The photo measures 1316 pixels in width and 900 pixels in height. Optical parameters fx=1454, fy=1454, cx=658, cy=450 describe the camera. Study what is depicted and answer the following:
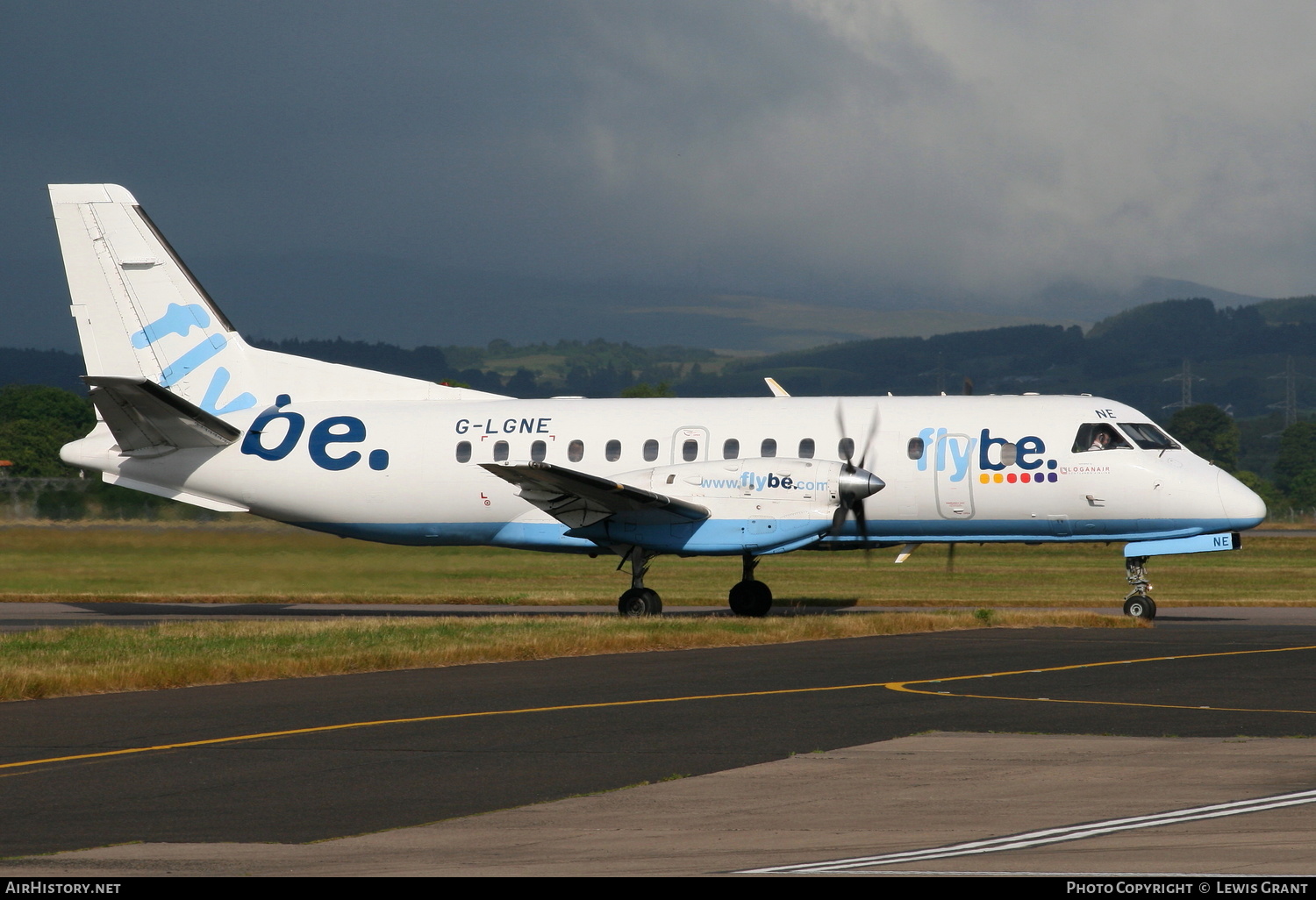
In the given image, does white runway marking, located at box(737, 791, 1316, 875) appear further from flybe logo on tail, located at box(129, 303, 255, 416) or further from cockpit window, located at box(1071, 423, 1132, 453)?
flybe logo on tail, located at box(129, 303, 255, 416)

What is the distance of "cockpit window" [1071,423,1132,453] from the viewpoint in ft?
88.4

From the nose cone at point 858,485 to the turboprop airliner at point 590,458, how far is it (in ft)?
0.12

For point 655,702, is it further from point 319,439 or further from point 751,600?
point 319,439

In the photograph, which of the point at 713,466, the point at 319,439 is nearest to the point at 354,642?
the point at 713,466

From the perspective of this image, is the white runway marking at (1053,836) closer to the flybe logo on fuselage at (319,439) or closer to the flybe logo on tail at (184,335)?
the flybe logo on fuselage at (319,439)

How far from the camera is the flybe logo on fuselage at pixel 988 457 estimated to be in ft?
88.3

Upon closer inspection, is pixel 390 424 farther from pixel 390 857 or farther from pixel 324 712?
pixel 390 857

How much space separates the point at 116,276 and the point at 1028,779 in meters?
25.3

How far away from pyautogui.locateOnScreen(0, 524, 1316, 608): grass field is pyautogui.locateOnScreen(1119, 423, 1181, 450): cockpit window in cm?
721

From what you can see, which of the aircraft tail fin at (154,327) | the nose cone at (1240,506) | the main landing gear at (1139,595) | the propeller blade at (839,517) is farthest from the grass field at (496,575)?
the nose cone at (1240,506)

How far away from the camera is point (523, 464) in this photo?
25.4 metres

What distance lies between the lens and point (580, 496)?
26.9m

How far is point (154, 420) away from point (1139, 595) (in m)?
19.5

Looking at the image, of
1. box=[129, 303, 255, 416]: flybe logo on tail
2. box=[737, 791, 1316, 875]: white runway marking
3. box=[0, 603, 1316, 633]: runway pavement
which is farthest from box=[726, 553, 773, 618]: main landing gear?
box=[737, 791, 1316, 875]: white runway marking
